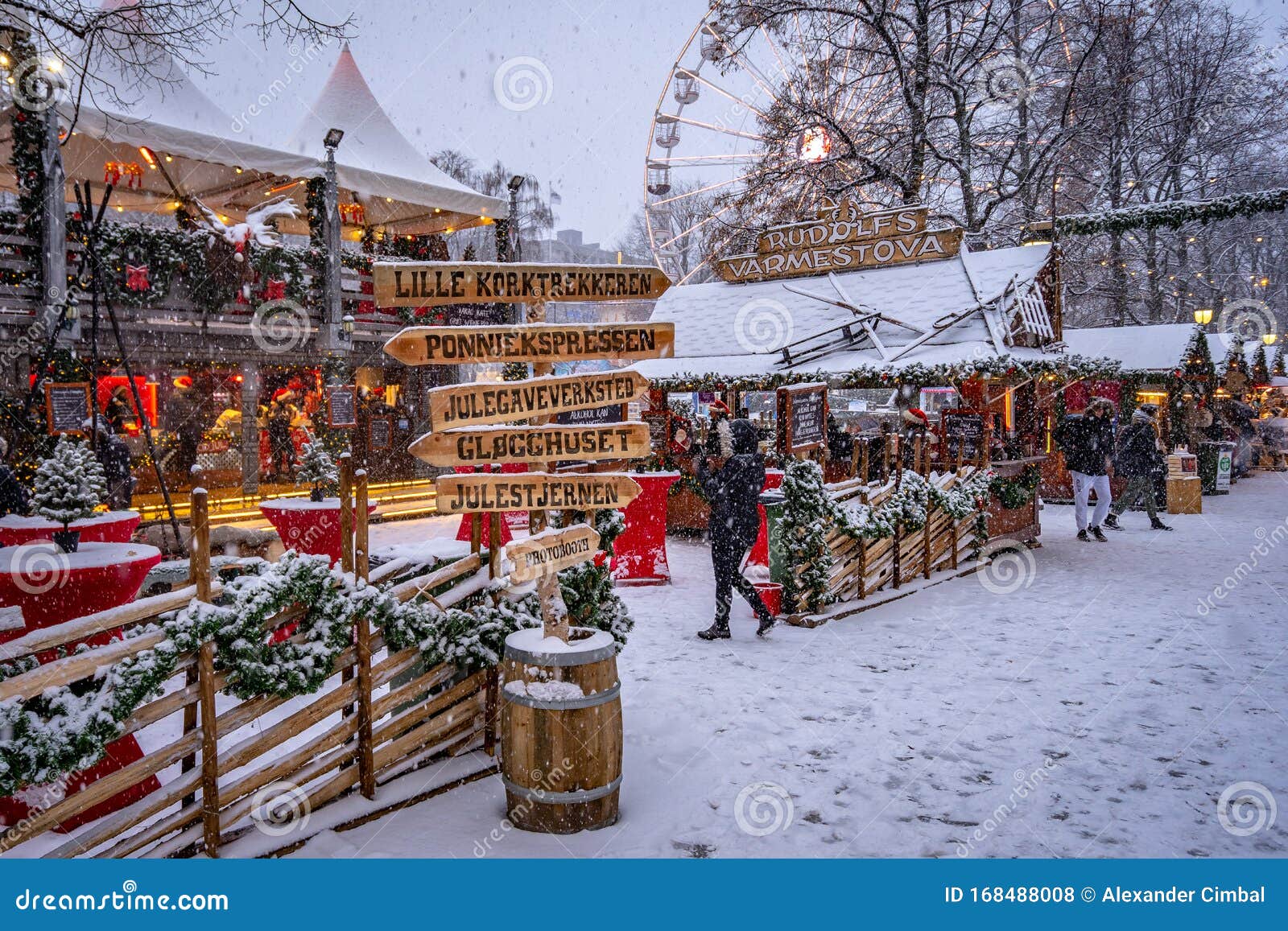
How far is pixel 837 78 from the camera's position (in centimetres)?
1991

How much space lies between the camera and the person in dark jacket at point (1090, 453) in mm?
11500

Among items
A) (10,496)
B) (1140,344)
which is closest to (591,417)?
(10,496)

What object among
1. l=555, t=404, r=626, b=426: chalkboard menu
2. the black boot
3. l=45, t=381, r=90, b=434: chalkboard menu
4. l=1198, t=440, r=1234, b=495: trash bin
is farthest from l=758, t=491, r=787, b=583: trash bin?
l=1198, t=440, r=1234, b=495: trash bin

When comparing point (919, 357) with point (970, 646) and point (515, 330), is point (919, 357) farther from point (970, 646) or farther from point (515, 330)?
point (515, 330)

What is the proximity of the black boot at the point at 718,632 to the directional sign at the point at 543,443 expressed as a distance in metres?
3.14

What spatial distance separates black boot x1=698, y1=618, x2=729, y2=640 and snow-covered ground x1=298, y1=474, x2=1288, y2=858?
0.34 ft

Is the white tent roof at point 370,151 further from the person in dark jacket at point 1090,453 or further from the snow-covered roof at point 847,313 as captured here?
the person in dark jacket at point 1090,453

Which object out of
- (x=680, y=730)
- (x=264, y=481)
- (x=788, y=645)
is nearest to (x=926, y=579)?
(x=788, y=645)

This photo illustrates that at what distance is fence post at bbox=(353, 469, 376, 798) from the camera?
3.87 meters

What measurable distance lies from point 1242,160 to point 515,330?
34.6m

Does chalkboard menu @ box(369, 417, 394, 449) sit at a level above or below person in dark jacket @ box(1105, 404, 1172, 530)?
above

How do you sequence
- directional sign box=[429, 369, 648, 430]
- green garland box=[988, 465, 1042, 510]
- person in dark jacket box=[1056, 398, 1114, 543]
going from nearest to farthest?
directional sign box=[429, 369, 648, 430] → green garland box=[988, 465, 1042, 510] → person in dark jacket box=[1056, 398, 1114, 543]

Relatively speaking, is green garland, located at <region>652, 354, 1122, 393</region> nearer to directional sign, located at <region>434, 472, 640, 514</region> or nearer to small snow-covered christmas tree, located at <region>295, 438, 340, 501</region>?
small snow-covered christmas tree, located at <region>295, 438, 340, 501</region>

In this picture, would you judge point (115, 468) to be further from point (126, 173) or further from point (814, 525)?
point (126, 173)
